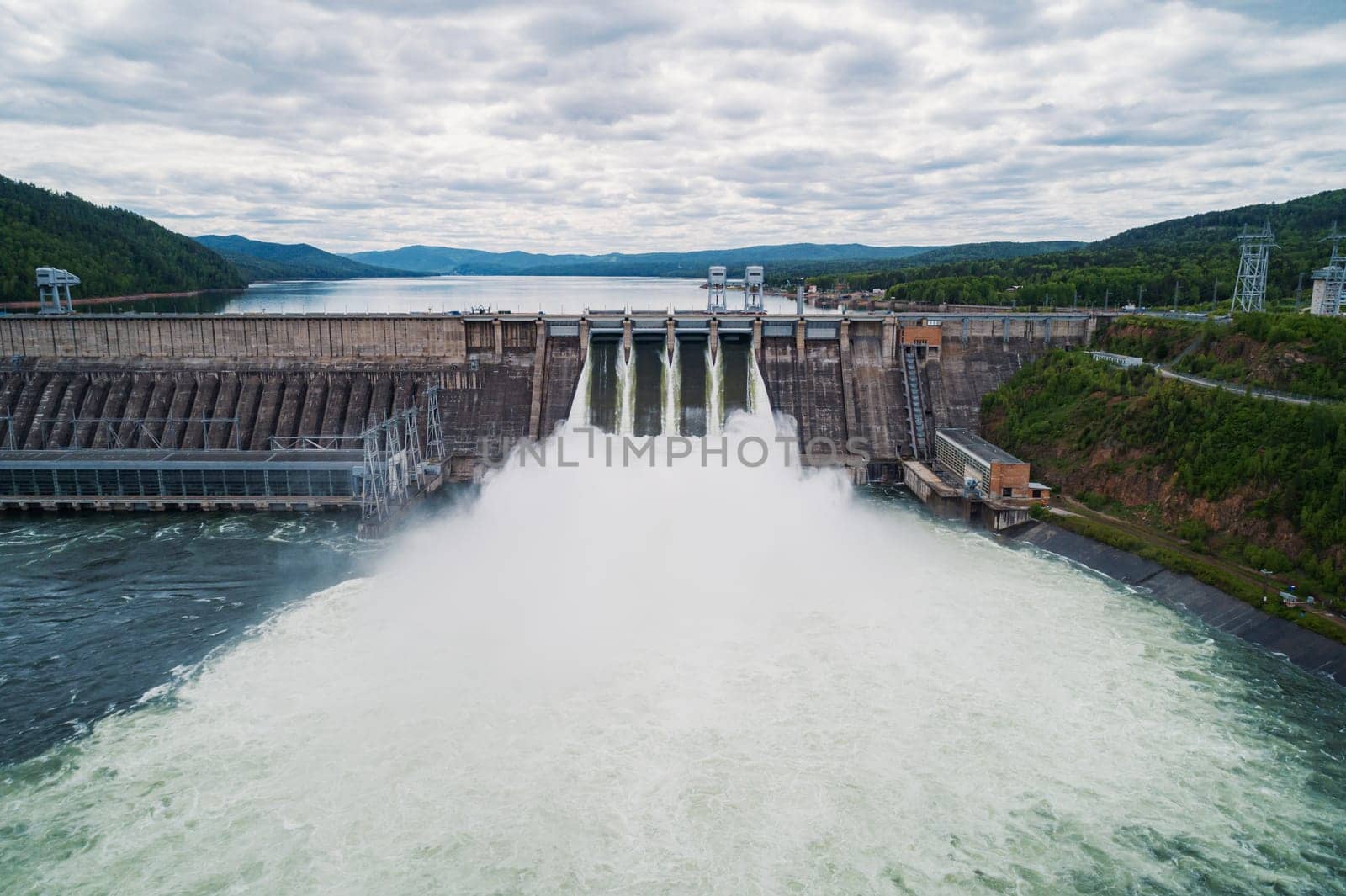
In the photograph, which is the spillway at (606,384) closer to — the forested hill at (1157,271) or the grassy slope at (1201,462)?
the grassy slope at (1201,462)

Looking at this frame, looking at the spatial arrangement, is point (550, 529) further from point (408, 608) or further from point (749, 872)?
point (749, 872)

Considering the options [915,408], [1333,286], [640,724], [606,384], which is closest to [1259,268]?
[1333,286]

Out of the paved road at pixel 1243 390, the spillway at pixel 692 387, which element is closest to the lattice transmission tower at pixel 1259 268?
the paved road at pixel 1243 390

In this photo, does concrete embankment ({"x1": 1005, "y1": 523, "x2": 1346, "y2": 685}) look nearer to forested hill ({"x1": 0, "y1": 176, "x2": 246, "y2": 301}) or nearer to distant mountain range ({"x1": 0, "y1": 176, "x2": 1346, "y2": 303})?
distant mountain range ({"x1": 0, "y1": 176, "x2": 1346, "y2": 303})

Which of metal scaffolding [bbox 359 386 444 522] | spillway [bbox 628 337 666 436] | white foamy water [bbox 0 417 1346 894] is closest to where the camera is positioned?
white foamy water [bbox 0 417 1346 894]

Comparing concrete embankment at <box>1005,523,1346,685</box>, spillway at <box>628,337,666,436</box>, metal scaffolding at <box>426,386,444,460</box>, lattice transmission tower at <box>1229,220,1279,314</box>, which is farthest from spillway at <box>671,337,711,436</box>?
lattice transmission tower at <box>1229,220,1279,314</box>
